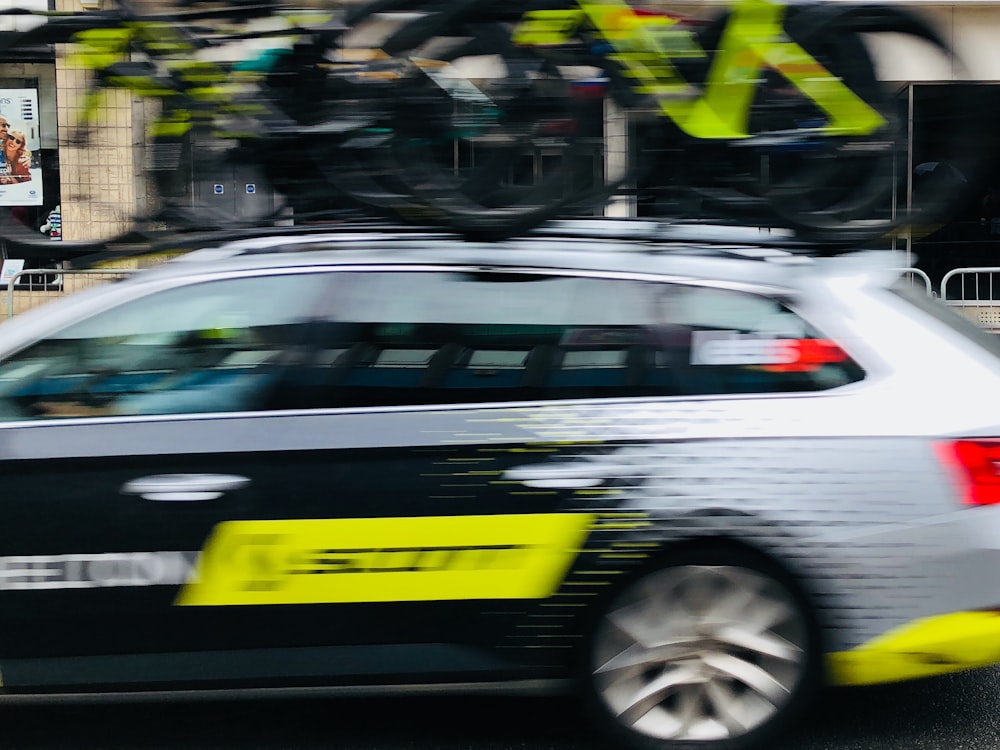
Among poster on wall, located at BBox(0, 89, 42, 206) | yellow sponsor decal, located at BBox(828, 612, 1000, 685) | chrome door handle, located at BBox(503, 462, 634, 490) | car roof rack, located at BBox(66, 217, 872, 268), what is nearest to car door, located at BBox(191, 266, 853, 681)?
chrome door handle, located at BBox(503, 462, 634, 490)

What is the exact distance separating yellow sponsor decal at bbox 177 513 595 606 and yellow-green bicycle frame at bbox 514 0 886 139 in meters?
1.37

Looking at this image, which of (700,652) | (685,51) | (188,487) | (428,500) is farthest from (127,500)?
(685,51)

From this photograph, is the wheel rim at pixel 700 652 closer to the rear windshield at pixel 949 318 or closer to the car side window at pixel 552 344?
the car side window at pixel 552 344

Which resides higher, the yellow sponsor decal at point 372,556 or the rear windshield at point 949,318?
the rear windshield at point 949,318

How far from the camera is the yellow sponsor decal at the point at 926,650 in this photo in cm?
333

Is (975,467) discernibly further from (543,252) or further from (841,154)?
(543,252)

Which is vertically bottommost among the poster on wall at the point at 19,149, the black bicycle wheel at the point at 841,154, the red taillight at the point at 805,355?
the red taillight at the point at 805,355

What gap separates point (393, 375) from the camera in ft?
11.2

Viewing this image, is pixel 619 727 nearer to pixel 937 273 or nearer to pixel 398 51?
pixel 398 51

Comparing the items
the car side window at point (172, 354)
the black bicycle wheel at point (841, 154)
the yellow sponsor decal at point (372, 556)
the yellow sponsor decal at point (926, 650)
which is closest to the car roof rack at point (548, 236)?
the black bicycle wheel at point (841, 154)

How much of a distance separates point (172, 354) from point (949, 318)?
2.50 meters

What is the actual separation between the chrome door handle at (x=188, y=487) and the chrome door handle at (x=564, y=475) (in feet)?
2.63

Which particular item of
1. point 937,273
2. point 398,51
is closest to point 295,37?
point 398,51

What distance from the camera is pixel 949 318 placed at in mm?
3723
